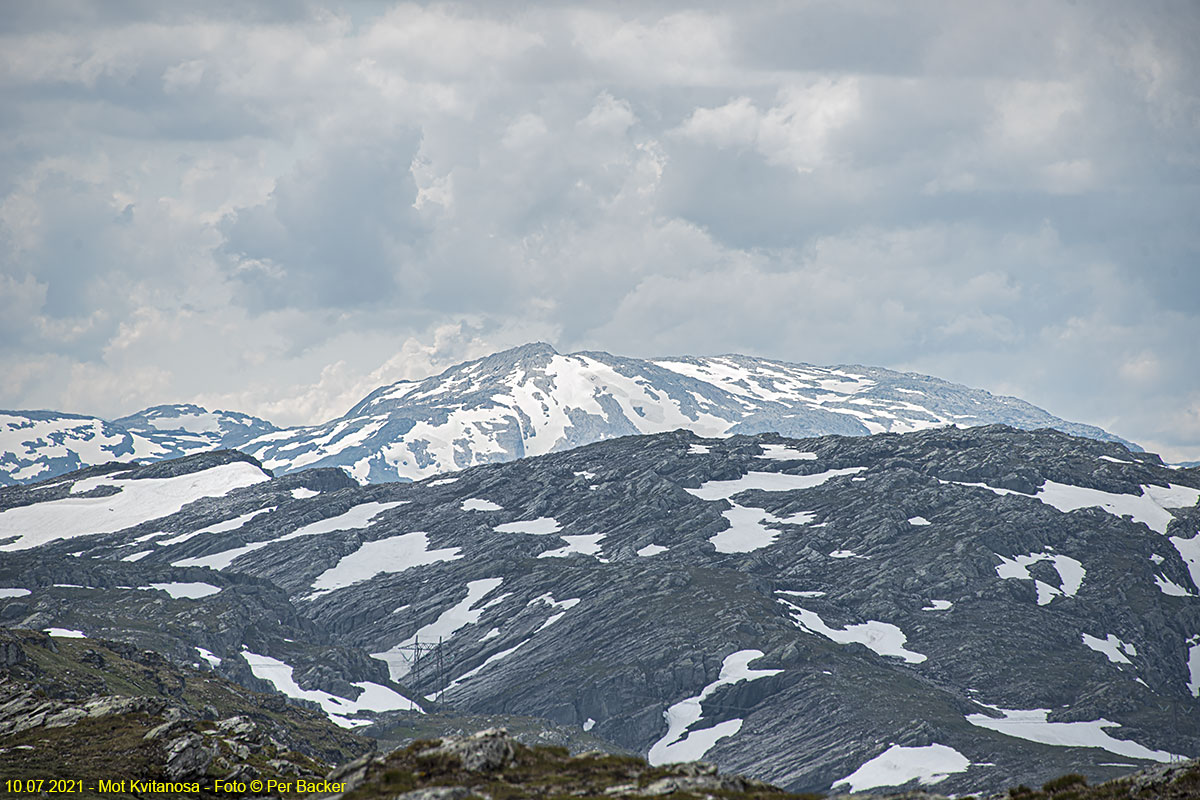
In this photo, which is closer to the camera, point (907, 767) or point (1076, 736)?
point (907, 767)

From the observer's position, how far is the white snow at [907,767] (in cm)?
16838

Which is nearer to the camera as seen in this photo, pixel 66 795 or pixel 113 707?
pixel 66 795

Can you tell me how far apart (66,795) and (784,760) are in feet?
467

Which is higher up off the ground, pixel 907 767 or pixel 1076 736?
pixel 907 767

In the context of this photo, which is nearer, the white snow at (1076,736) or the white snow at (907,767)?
the white snow at (907,767)

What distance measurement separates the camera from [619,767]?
188 ft

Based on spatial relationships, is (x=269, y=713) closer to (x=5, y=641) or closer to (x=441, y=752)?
(x=5, y=641)

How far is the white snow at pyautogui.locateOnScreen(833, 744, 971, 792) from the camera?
168375mm

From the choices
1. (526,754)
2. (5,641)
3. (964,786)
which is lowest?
(964,786)

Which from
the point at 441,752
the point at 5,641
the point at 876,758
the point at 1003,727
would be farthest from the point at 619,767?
the point at 1003,727

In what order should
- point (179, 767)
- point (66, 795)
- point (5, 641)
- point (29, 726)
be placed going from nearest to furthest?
point (66, 795) → point (179, 767) → point (29, 726) → point (5, 641)

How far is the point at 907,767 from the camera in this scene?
173125 millimetres

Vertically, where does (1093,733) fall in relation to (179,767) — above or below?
below

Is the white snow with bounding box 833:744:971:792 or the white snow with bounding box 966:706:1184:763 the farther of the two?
the white snow with bounding box 966:706:1184:763
